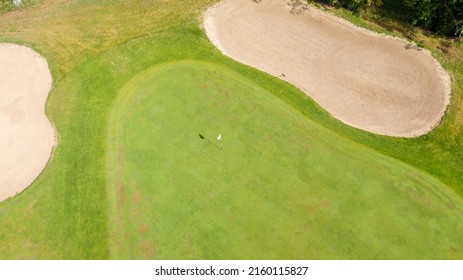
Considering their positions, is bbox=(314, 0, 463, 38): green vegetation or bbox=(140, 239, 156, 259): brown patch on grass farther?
bbox=(314, 0, 463, 38): green vegetation

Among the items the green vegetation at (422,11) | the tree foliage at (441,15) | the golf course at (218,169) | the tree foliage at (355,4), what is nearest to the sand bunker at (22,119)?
the golf course at (218,169)

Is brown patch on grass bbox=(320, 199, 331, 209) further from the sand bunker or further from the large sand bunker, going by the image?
the sand bunker

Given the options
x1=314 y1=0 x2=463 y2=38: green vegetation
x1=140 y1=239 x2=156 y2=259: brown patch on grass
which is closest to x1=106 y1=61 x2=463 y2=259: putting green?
x1=140 y1=239 x2=156 y2=259: brown patch on grass

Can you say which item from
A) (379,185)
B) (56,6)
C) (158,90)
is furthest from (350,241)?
(56,6)

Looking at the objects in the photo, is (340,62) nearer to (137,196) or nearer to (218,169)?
(218,169)

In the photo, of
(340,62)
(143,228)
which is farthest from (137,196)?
(340,62)

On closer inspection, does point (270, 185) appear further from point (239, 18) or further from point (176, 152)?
point (239, 18)
